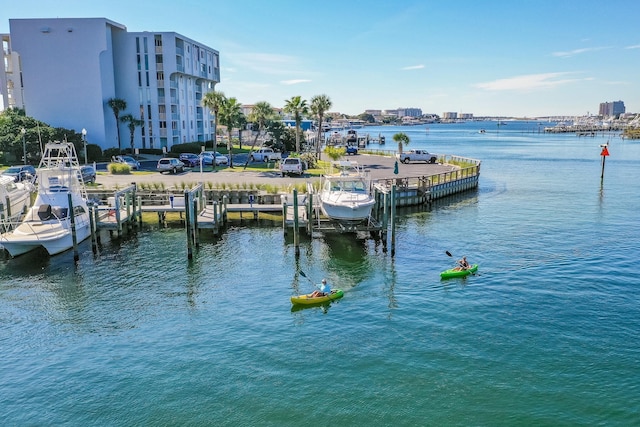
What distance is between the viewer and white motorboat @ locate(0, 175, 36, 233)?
34303mm

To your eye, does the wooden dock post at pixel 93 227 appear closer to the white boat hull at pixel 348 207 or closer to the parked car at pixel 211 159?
the white boat hull at pixel 348 207

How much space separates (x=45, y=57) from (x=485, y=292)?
240ft

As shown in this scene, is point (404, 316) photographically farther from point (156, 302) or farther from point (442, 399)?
point (156, 302)

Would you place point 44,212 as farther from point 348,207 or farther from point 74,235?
point 348,207

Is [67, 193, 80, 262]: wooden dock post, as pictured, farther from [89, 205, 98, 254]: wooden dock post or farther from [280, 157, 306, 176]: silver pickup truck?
[280, 157, 306, 176]: silver pickup truck

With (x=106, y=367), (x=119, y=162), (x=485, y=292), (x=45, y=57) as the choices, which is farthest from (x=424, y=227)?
(x=45, y=57)

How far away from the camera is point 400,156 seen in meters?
72.8

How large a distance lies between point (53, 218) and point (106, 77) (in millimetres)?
51916

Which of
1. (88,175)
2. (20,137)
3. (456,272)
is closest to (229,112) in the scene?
(88,175)

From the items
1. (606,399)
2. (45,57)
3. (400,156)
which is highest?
(45,57)

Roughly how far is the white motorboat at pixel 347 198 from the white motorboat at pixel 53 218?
1609 centimetres

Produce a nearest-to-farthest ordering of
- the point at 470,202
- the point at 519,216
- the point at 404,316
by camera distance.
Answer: the point at 404,316
the point at 519,216
the point at 470,202

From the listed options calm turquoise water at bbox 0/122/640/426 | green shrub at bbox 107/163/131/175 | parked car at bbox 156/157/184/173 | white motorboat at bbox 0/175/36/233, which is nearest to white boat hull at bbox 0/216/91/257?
calm turquoise water at bbox 0/122/640/426

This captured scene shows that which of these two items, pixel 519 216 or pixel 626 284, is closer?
pixel 626 284
